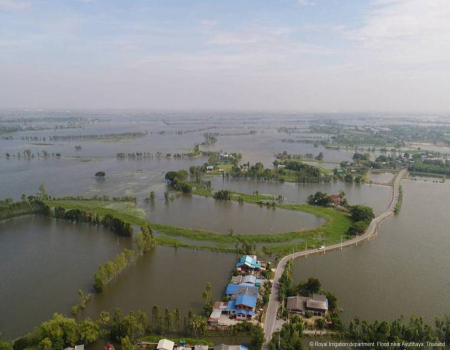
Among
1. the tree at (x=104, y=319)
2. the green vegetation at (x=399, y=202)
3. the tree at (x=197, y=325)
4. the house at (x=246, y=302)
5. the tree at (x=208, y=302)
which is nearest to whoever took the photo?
the tree at (x=197, y=325)

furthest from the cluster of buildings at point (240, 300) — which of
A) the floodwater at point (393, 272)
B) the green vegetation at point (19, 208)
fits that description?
the green vegetation at point (19, 208)

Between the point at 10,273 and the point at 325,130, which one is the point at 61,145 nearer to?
the point at 10,273

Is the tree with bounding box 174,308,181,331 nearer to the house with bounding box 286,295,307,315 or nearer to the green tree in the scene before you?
the green tree

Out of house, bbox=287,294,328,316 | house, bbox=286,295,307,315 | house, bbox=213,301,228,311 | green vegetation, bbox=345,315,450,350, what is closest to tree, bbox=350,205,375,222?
house, bbox=287,294,328,316

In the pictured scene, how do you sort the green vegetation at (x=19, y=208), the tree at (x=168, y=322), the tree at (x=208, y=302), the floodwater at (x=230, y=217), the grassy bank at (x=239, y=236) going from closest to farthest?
the tree at (x=168, y=322), the tree at (x=208, y=302), the grassy bank at (x=239, y=236), the floodwater at (x=230, y=217), the green vegetation at (x=19, y=208)

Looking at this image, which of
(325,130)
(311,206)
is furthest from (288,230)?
(325,130)

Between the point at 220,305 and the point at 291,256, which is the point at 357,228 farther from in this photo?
the point at 220,305

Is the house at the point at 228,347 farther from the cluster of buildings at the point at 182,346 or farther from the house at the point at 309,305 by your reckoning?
the house at the point at 309,305
